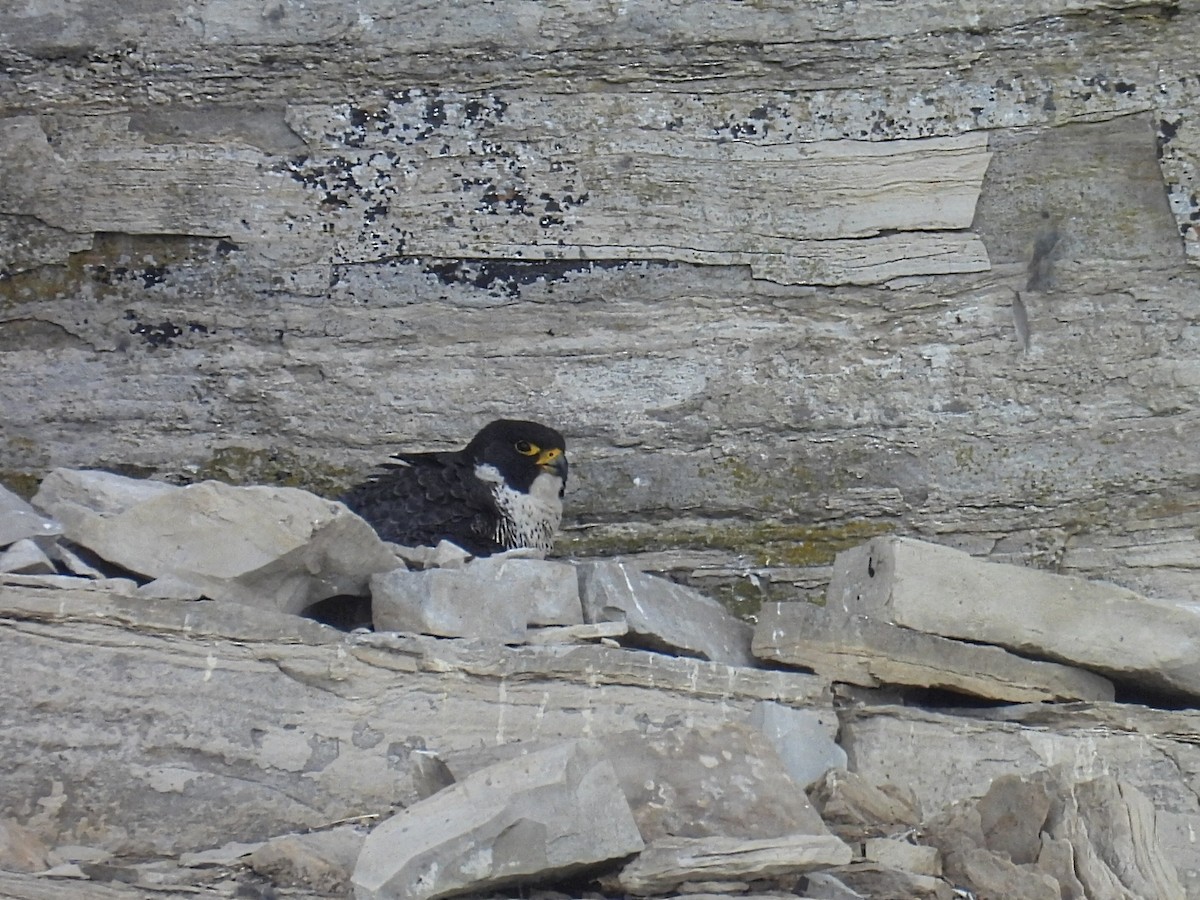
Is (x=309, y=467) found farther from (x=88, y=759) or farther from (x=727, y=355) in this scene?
(x=88, y=759)

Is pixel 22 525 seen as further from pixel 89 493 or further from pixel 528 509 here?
pixel 528 509

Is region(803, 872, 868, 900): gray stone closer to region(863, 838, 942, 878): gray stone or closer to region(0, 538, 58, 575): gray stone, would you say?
region(863, 838, 942, 878): gray stone

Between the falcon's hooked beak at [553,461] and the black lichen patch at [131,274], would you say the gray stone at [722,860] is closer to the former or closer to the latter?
the falcon's hooked beak at [553,461]

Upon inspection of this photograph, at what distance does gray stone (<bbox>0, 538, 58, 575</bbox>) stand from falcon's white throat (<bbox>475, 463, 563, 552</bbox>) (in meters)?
1.81

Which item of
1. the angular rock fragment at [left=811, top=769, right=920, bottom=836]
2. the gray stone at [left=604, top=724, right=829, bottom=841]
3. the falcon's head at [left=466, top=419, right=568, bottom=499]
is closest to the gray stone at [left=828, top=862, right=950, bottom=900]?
the gray stone at [left=604, top=724, right=829, bottom=841]

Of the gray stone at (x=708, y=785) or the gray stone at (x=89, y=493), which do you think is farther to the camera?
the gray stone at (x=89, y=493)

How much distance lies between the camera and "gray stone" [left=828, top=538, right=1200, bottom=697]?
510 cm

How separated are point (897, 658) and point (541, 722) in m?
1.09

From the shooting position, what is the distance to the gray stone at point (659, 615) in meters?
5.13

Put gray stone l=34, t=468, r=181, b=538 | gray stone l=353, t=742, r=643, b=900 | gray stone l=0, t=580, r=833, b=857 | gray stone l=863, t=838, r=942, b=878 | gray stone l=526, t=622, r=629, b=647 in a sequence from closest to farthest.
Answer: gray stone l=353, t=742, r=643, b=900, gray stone l=863, t=838, r=942, b=878, gray stone l=0, t=580, r=833, b=857, gray stone l=526, t=622, r=629, b=647, gray stone l=34, t=468, r=181, b=538

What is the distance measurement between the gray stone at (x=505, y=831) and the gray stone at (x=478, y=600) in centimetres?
113

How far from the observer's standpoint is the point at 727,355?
21.6ft

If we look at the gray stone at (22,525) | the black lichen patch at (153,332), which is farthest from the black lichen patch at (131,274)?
the gray stone at (22,525)

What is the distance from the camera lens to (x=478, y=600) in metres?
5.02
